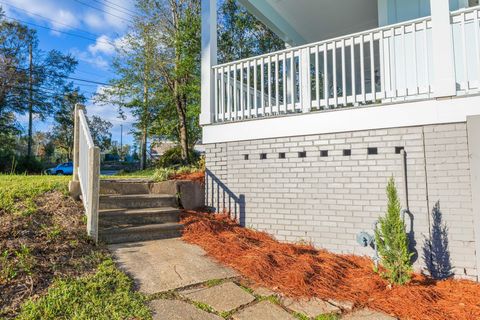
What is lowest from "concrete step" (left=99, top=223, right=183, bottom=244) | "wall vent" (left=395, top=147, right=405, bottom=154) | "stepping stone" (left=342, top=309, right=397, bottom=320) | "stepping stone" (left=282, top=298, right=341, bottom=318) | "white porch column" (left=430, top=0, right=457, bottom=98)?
"stepping stone" (left=342, top=309, right=397, bottom=320)

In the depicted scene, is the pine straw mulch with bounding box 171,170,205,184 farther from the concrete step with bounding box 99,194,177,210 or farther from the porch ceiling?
the porch ceiling

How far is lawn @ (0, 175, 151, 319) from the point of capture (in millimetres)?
2303

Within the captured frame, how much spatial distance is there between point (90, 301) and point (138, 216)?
183cm

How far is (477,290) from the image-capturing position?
116 inches

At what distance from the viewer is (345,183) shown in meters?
3.96

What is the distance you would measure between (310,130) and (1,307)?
3.59 metres

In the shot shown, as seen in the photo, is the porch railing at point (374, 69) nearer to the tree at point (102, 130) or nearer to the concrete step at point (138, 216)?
the concrete step at point (138, 216)

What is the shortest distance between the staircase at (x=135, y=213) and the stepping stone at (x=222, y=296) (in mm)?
1502

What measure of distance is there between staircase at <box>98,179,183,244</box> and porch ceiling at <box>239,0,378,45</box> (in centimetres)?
365

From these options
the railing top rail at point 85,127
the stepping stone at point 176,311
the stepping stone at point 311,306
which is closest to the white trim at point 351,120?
the railing top rail at point 85,127

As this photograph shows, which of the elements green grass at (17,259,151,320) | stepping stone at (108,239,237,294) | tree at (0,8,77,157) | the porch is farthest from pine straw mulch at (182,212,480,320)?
tree at (0,8,77,157)

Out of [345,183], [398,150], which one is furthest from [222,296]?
[398,150]

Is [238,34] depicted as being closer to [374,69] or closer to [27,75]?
[374,69]

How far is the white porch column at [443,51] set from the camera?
3.41m
